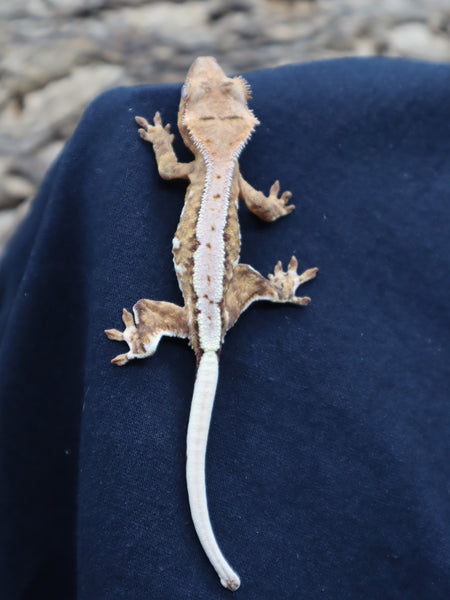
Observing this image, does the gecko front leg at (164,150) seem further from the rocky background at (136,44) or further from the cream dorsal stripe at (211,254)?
the rocky background at (136,44)

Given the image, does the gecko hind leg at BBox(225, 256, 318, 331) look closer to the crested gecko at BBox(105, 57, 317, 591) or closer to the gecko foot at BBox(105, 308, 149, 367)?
the crested gecko at BBox(105, 57, 317, 591)

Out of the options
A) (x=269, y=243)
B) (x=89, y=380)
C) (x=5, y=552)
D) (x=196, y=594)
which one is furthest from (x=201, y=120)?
(x=5, y=552)

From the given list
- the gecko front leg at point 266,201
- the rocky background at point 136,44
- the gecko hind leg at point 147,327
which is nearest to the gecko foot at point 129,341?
the gecko hind leg at point 147,327

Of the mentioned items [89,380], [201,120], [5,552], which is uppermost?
[201,120]

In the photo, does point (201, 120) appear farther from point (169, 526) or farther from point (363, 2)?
point (363, 2)

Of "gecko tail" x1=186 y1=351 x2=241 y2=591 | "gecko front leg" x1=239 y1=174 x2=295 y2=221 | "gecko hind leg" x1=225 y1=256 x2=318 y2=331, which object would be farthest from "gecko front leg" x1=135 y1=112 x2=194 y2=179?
"gecko tail" x1=186 y1=351 x2=241 y2=591

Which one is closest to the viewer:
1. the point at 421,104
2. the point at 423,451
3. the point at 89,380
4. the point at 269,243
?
the point at 89,380
